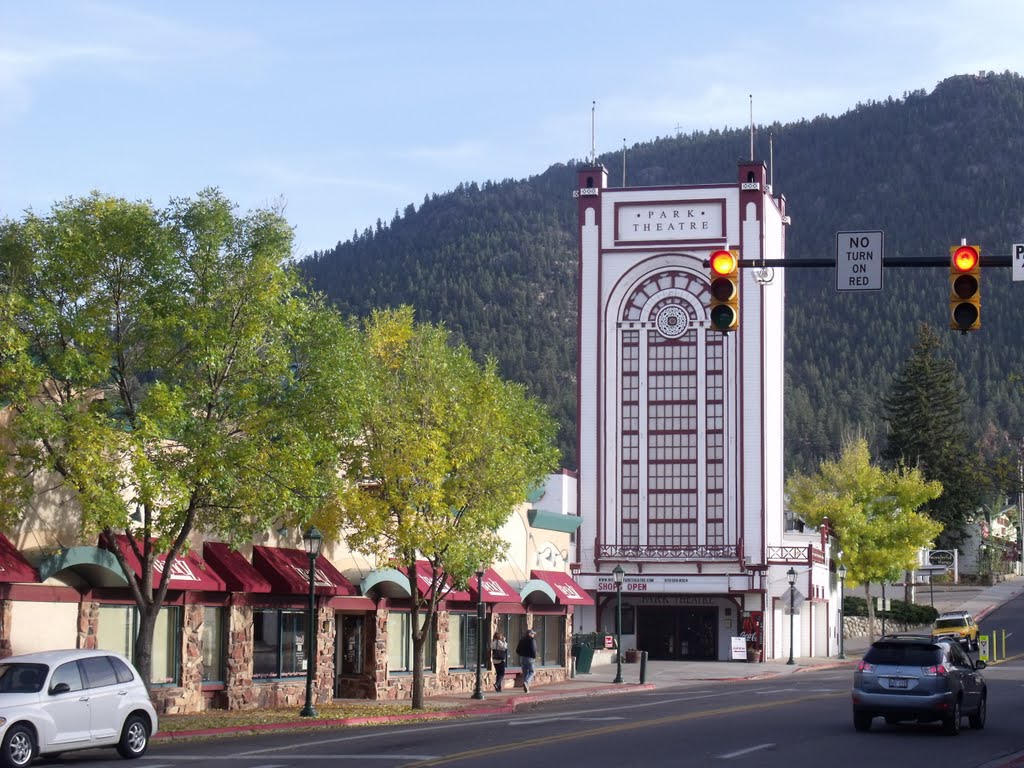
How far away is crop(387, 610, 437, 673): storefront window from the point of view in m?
40.4

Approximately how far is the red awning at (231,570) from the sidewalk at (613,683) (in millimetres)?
4051

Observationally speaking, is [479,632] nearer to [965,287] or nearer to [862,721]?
[862,721]

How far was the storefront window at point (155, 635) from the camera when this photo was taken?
30.4 m

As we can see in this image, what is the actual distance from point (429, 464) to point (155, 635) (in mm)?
7498

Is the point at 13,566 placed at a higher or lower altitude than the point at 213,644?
higher

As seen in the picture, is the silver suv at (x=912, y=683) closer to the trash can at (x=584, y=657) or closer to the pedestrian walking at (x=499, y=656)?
the pedestrian walking at (x=499, y=656)

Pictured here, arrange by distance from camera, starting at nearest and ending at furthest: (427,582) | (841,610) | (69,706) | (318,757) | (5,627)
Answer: (69,706)
(318,757)
(5,627)
(427,582)
(841,610)

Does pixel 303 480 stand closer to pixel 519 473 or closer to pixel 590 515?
pixel 519 473

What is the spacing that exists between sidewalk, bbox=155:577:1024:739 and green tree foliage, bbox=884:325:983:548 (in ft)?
43.6

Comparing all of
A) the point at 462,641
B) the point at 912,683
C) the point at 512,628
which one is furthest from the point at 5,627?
the point at 512,628

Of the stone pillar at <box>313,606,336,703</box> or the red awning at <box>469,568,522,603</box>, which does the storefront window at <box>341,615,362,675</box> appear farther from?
the red awning at <box>469,568,522,603</box>

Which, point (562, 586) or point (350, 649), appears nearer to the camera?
point (350, 649)

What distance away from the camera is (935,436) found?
109 m

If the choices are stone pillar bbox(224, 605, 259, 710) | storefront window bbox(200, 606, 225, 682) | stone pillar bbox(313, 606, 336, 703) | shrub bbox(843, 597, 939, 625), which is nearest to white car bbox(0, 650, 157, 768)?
storefront window bbox(200, 606, 225, 682)
